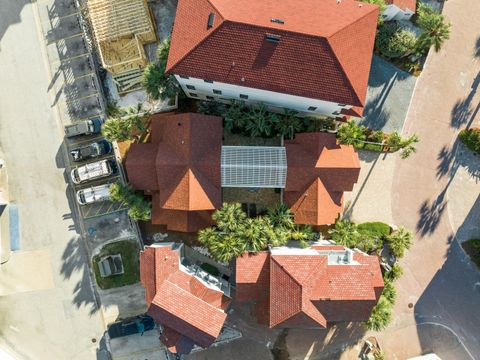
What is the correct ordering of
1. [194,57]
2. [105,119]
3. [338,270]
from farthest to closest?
[105,119]
[338,270]
[194,57]

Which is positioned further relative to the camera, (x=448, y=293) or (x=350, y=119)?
(x=448, y=293)

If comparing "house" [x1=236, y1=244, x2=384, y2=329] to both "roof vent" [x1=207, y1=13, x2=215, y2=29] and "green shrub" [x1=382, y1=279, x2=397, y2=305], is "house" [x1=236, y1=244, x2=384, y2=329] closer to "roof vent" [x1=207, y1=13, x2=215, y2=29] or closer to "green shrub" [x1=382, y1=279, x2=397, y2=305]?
"green shrub" [x1=382, y1=279, x2=397, y2=305]

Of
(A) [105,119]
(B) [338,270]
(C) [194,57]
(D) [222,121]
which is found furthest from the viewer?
(A) [105,119]

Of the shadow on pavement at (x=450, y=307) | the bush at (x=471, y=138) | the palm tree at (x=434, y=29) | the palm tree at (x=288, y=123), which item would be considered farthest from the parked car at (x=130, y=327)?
the palm tree at (x=434, y=29)

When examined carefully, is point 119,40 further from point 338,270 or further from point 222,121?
point 338,270

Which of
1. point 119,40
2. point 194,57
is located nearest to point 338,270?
point 194,57

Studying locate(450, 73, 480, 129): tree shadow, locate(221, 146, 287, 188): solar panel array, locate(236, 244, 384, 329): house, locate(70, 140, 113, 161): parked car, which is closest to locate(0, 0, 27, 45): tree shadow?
locate(70, 140, 113, 161): parked car

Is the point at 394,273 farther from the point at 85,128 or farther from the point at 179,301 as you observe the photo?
the point at 85,128

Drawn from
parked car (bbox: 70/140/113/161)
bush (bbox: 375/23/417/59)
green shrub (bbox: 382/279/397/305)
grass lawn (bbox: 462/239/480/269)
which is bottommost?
green shrub (bbox: 382/279/397/305)
